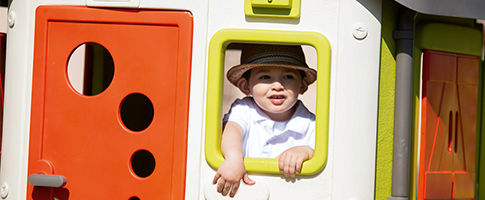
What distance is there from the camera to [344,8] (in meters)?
2.67

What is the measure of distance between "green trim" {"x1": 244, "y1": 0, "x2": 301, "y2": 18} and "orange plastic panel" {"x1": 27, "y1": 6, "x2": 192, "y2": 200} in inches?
9.3

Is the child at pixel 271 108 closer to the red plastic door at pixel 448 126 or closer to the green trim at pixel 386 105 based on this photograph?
the green trim at pixel 386 105

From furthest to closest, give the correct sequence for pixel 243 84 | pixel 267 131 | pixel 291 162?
pixel 243 84 → pixel 267 131 → pixel 291 162

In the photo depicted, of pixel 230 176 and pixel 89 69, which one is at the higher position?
pixel 89 69

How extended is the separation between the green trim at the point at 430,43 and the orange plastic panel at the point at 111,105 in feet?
2.97

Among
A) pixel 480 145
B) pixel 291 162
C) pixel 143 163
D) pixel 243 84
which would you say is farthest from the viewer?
pixel 143 163

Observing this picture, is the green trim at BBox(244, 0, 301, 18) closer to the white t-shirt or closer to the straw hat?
the straw hat

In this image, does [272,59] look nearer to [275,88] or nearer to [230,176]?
[275,88]

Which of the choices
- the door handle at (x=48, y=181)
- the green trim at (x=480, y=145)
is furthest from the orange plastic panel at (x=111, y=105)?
the green trim at (x=480, y=145)

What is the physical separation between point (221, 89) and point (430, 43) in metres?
0.89

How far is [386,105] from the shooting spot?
2754 mm

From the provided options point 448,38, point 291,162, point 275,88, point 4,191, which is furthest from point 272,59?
point 4,191

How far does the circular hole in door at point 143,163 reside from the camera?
12.3 ft

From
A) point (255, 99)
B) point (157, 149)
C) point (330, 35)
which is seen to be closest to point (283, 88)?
point (255, 99)
